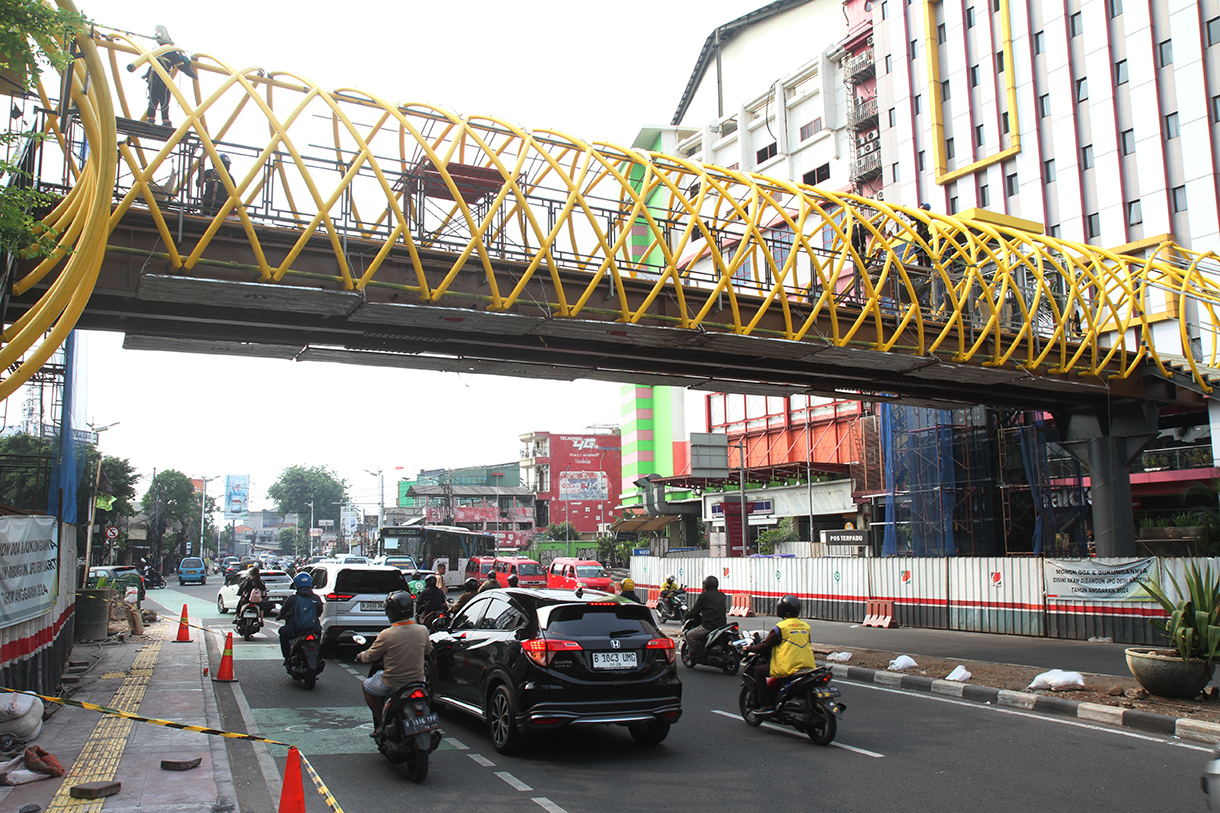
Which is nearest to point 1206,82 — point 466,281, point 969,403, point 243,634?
point 969,403

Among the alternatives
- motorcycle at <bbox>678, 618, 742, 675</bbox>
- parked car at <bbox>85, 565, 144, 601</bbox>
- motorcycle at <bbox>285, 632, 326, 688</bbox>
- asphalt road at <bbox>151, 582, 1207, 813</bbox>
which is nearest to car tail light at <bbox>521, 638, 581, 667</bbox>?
asphalt road at <bbox>151, 582, 1207, 813</bbox>

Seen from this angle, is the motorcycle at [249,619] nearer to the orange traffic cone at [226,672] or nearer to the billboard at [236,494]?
the orange traffic cone at [226,672]

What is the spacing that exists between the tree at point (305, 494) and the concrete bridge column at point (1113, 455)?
128m

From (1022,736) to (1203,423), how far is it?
27.0m

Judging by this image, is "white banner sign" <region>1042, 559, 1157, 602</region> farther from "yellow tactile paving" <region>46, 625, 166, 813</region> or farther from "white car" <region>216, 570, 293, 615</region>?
"white car" <region>216, 570, 293, 615</region>

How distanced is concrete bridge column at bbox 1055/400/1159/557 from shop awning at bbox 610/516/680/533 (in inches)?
1364

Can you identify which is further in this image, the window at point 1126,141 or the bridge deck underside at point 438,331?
the window at point 1126,141

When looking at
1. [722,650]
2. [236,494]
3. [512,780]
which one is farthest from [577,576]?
[236,494]

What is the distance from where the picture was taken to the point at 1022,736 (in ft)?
30.2

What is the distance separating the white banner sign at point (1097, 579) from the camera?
17.1 m

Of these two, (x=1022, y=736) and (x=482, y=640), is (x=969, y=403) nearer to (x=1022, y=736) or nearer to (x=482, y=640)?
(x=1022, y=736)

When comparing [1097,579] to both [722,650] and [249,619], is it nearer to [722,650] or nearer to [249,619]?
[722,650]

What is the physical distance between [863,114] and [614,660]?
44643 mm

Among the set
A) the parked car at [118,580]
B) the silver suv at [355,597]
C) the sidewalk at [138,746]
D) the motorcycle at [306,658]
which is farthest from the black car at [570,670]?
the parked car at [118,580]
